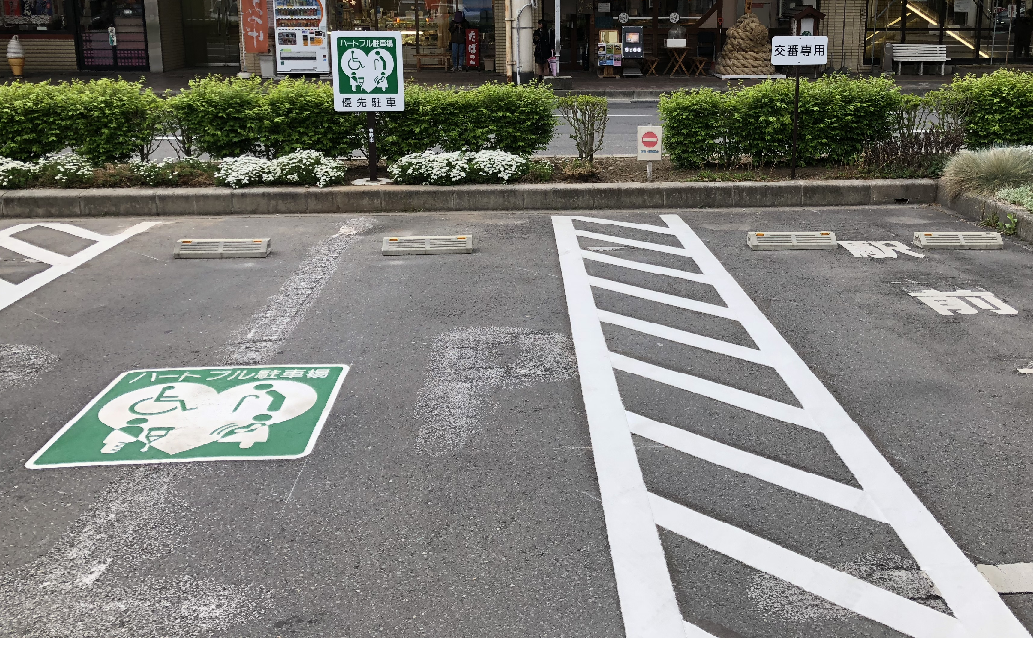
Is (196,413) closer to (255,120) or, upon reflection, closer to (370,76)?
(370,76)

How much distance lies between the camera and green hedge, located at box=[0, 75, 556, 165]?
13.2m

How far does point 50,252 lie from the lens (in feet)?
35.2

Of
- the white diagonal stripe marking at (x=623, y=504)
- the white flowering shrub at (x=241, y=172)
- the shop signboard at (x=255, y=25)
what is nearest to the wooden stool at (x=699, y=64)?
the shop signboard at (x=255, y=25)

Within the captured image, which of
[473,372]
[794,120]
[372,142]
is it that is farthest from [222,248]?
[794,120]

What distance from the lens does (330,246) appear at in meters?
10.9

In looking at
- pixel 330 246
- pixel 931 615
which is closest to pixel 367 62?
pixel 330 246

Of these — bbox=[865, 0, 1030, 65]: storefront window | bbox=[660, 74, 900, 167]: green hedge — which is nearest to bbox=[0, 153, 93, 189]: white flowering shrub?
bbox=[660, 74, 900, 167]: green hedge

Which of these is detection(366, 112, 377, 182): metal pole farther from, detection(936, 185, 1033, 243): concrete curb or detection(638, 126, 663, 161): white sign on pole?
detection(936, 185, 1033, 243): concrete curb

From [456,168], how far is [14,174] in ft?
18.0

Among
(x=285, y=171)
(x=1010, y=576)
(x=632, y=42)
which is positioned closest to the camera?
(x=1010, y=576)

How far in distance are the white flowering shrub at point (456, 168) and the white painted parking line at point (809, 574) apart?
8.08 meters

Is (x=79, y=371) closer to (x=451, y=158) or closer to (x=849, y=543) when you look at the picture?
(x=849, y=543)

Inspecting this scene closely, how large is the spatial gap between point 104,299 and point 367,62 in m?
5.02

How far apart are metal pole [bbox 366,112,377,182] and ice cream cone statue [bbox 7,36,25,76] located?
21214mm
